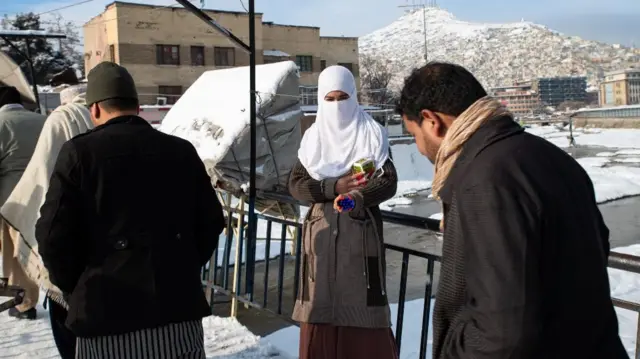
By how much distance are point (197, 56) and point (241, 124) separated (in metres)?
35.7

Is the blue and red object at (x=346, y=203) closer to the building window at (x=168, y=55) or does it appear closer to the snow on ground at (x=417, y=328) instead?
the snow on ground at (x=417, y=328)

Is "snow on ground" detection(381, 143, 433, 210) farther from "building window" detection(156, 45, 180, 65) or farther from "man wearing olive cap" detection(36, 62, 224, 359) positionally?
"man wearing olive cap" detection(36, 62, 224, 359)

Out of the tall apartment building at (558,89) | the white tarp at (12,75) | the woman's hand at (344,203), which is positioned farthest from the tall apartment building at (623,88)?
the woman's hand at (344,203)

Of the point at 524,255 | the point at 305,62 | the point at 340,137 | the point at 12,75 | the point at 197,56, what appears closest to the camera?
the point at 524,255

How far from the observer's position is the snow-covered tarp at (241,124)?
640 cm

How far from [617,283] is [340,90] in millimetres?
6174

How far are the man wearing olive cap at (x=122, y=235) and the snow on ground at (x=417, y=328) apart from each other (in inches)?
79.0

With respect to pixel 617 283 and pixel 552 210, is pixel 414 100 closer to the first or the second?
pixel 552 210

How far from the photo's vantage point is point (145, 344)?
226 cm

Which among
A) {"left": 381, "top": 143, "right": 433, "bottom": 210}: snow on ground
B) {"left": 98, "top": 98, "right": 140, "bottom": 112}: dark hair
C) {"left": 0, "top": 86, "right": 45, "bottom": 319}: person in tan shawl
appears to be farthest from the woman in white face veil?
{"left": 381, "top": 143, "right": 433, "bottom": 210}: snow on ground

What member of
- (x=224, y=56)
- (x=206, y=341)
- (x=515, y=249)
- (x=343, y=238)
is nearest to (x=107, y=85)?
(x=343, y=238)

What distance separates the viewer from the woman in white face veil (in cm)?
291

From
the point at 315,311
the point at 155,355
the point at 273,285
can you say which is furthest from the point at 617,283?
the point at 155,355

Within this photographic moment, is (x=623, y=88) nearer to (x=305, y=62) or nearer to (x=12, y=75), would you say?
(x=305, y=62)
